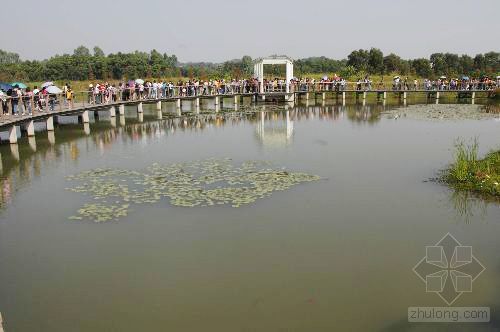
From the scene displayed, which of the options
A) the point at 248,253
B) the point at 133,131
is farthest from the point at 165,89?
the point at 248,253

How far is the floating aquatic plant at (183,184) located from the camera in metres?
9.49

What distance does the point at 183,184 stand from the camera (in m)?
10.9

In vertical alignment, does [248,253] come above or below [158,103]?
below

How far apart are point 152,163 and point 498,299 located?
9514 mm

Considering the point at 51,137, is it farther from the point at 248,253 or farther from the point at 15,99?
the point at 248,253

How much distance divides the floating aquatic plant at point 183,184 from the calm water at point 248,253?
356 mm

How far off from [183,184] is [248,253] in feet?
13.3

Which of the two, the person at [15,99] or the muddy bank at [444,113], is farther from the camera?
the muddy bank at [444,113]

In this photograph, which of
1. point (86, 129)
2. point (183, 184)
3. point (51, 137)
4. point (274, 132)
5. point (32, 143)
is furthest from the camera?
point (86, 129)

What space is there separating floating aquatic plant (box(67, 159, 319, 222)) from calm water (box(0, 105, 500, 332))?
36 cm

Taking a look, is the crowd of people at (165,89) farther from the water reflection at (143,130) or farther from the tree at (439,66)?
the tree at (439,66)

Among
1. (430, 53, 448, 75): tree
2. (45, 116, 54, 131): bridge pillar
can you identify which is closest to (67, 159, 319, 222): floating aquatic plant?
(45, 116, 54, 131): bridge pillar

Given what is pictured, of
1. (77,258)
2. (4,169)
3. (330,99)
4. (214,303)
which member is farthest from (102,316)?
(330,99)

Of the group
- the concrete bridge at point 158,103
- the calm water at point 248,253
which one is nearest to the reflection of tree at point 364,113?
the concrete bridge at point 158,103
